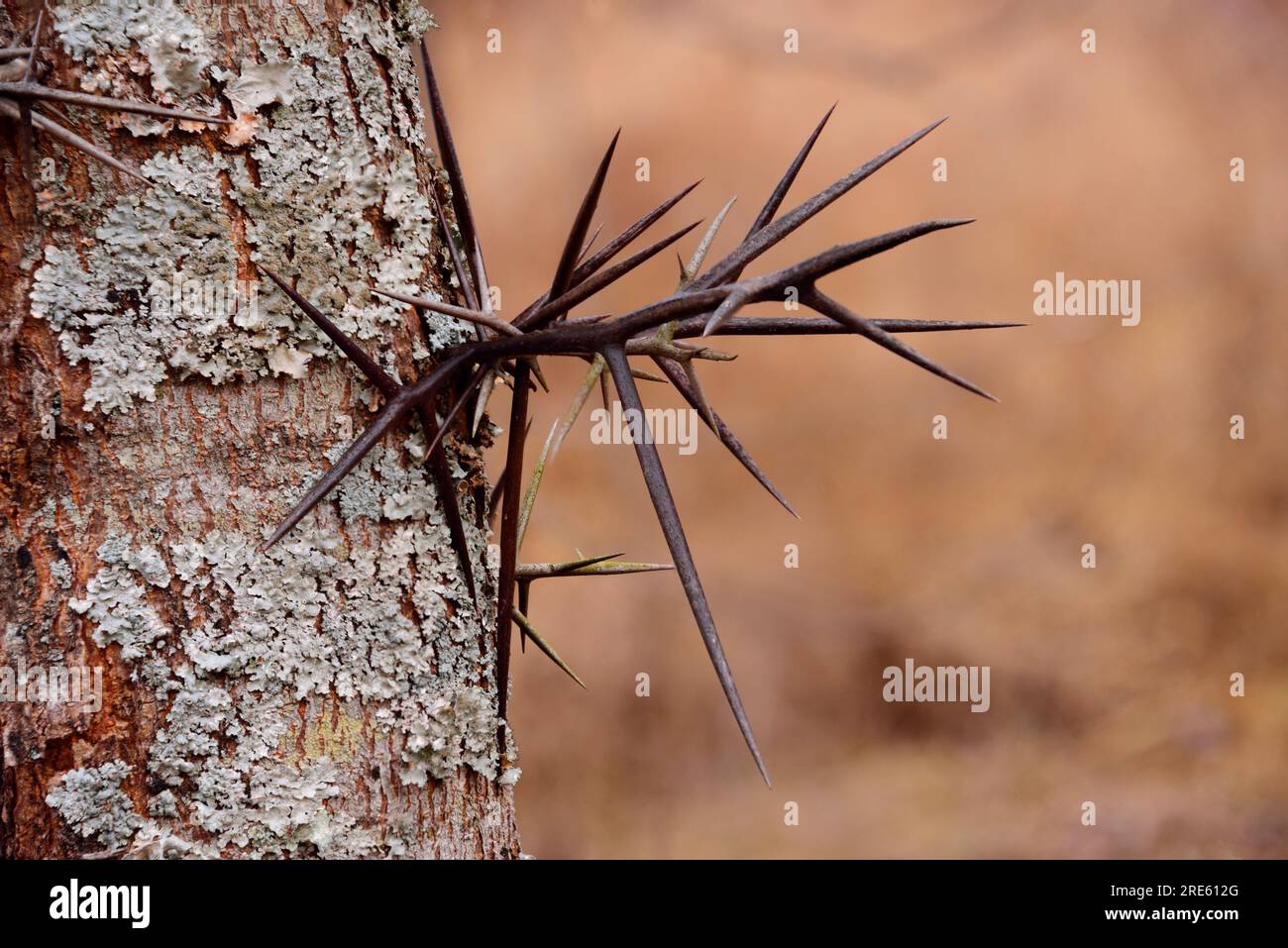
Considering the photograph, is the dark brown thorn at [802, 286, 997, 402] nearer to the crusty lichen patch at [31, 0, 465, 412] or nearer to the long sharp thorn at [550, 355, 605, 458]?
the long sharp thorn at [550, 355, 605, 458]

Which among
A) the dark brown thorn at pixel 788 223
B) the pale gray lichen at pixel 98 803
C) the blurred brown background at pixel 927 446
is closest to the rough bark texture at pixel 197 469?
the pale gray lichen at pixel 98 803

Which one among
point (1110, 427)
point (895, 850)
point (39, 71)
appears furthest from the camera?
point (1110, 427)

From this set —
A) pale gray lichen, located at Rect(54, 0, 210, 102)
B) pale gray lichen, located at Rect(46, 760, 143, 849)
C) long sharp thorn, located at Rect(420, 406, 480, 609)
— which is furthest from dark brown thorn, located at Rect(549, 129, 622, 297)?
pale gray lichen, located at Rect(46, 760, 143, 849)

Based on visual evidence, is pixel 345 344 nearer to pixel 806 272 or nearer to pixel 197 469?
pixel 197 469

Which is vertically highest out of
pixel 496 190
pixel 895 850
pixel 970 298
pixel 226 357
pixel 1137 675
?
pixel 496 190

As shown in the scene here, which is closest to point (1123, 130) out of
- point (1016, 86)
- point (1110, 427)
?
point (1016, 86)

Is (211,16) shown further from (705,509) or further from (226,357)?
(705,509)

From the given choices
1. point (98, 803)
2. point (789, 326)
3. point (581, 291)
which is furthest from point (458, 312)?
point (98, 803)
